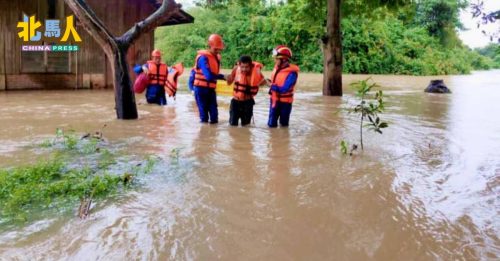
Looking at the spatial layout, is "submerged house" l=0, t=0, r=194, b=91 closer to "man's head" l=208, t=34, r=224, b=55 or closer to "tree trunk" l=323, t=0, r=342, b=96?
"tree trunk" l=323, t=0, r=342, b=96

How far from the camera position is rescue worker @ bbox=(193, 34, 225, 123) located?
359 inches

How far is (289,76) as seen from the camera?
899 centimetres

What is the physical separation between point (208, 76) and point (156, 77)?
331cm

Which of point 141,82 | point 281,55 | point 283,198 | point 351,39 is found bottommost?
point 283,198

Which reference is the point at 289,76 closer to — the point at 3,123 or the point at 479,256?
the point at 3,123

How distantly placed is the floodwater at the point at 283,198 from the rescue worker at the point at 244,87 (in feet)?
1.09

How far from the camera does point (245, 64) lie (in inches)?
356

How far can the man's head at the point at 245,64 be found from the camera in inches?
355

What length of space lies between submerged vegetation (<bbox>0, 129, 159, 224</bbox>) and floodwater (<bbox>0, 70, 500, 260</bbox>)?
252mm

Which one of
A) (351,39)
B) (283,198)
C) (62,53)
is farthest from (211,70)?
(351,39)

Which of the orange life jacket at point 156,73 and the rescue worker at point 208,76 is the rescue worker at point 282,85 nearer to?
the rescue worker at point 208,76

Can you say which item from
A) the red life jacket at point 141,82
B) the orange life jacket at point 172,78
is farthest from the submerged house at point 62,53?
the red life jacket at point 141,82

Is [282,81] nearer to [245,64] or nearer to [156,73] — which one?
[245,64]

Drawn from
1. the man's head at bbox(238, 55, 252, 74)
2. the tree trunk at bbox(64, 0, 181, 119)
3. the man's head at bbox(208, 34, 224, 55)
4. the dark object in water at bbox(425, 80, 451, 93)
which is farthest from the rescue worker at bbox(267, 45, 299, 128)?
the dark object in water at bbox(425, 80, 451, 93)
